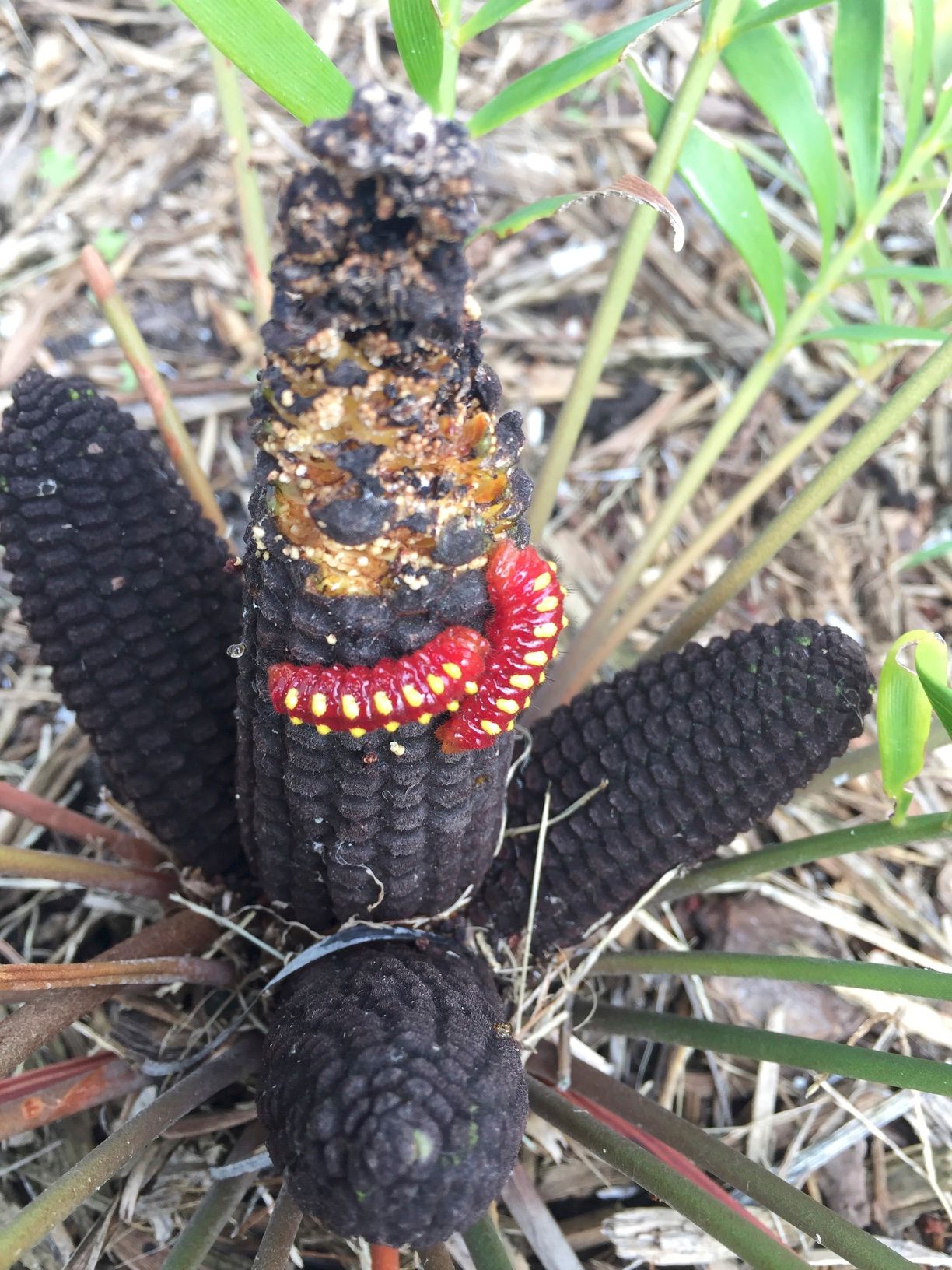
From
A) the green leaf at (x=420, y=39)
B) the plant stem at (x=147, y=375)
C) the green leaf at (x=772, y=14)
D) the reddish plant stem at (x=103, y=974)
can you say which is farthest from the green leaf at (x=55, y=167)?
the reddish plant stem at (x=103, y=974)

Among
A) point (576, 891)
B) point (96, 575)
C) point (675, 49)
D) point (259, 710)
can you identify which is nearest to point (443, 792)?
point (259, 710)

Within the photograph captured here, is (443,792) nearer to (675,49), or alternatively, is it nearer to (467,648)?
(467,648)

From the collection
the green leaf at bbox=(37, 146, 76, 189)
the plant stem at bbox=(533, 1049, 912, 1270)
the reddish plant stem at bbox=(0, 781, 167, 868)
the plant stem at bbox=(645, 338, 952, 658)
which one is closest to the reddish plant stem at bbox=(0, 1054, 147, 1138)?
the reddish plant stem at bbox=(0, 781, 167, 868)

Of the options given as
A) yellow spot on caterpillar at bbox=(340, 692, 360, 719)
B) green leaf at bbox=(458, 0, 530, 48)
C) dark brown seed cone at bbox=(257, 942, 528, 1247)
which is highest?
green leaf at bbox=(458, 0, 530, 48)

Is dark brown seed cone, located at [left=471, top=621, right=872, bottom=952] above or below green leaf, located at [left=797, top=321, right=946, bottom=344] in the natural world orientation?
below

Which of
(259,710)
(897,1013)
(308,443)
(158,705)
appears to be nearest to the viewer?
(308,443)

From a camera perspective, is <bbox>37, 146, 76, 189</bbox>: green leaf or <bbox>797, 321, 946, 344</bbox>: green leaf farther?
<bbox>37, 146, 76, 189</bbox>: green leaf

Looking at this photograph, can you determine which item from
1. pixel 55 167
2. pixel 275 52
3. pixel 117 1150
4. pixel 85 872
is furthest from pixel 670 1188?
pixel 55 167

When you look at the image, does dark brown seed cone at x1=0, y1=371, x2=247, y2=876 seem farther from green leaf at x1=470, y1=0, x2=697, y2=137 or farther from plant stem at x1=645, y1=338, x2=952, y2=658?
plant stem at x1=645, y1=338, x2=952, y2=658
